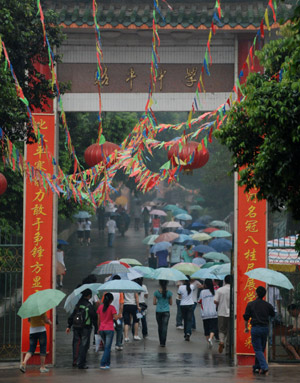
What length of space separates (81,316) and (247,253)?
2.99 meters

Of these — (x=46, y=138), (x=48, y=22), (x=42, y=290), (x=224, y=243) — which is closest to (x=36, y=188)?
(x=46, y=138)

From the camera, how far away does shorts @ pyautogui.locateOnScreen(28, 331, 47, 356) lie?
1343 centimetres

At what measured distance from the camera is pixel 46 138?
1416 centimetres

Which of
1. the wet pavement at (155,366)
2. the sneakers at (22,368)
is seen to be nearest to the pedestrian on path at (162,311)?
the wet pavement at (155,366)

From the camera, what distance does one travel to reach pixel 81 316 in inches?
544

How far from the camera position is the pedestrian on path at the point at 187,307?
1706cm

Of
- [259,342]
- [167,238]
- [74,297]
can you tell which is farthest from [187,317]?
[167,238]

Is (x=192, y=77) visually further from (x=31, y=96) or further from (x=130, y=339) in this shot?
(x=130, y=339)

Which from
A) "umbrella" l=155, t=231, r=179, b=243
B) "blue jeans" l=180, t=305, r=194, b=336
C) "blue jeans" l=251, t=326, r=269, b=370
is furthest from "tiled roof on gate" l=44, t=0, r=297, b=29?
"umbrella" l=155, t=231, r=179, b=243

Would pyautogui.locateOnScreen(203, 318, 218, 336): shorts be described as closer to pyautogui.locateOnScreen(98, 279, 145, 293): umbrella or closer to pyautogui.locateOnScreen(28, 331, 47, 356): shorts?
pyautogui.locateOnScreen(98, 279, 145, 293): umbrella

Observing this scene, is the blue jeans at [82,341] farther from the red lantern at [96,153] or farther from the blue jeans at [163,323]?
the red lantern at [96,153]

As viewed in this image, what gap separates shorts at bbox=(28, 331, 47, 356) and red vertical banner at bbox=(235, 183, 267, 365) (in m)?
3.28

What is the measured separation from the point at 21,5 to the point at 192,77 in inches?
152

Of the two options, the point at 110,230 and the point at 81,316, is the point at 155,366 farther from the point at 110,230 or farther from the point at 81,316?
the point at 110,230
